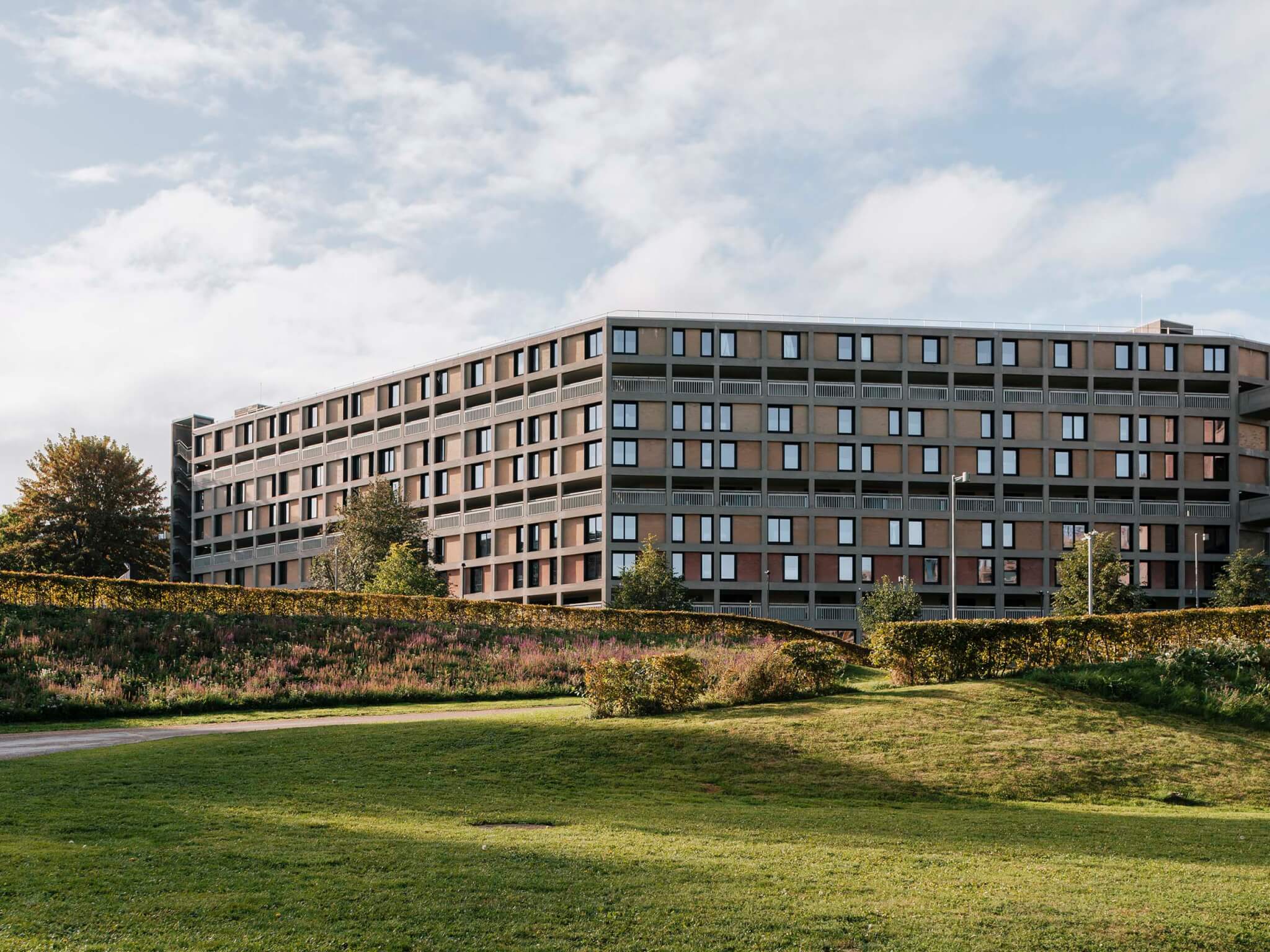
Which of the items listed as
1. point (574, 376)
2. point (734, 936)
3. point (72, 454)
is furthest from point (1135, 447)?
point (734, 936)

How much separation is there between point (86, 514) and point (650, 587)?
36501 mm

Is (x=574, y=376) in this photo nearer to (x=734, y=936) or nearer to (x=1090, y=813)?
(x=1090, y=813)

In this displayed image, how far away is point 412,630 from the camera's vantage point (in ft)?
120

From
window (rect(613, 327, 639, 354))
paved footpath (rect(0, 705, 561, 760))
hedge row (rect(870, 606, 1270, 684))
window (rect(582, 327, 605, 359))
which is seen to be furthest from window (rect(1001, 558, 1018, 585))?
paved footpath (rect(0, 705, 561, 760))

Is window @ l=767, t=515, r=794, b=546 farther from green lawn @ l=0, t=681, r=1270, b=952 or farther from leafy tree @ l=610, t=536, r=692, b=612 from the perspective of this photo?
green lawn @ l=0, t=681, r=1270, b=952

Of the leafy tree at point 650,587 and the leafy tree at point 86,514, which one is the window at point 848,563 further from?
the leafy tree at point 86,514

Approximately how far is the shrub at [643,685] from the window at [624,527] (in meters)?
55.8

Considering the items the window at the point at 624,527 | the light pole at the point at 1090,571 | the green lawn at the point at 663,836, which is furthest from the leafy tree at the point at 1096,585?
the green lawn at the point at 663,836

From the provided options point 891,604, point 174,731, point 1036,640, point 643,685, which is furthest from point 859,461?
point 174,731

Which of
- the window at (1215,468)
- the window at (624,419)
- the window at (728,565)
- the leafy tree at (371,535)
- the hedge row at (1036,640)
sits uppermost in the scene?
the window at (624,419)

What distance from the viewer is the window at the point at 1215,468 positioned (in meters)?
85.8

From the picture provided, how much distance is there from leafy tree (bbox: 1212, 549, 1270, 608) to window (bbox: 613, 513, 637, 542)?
36.9 metres

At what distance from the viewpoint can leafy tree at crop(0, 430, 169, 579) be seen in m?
73.8

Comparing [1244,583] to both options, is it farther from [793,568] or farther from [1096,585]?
[793,568]
